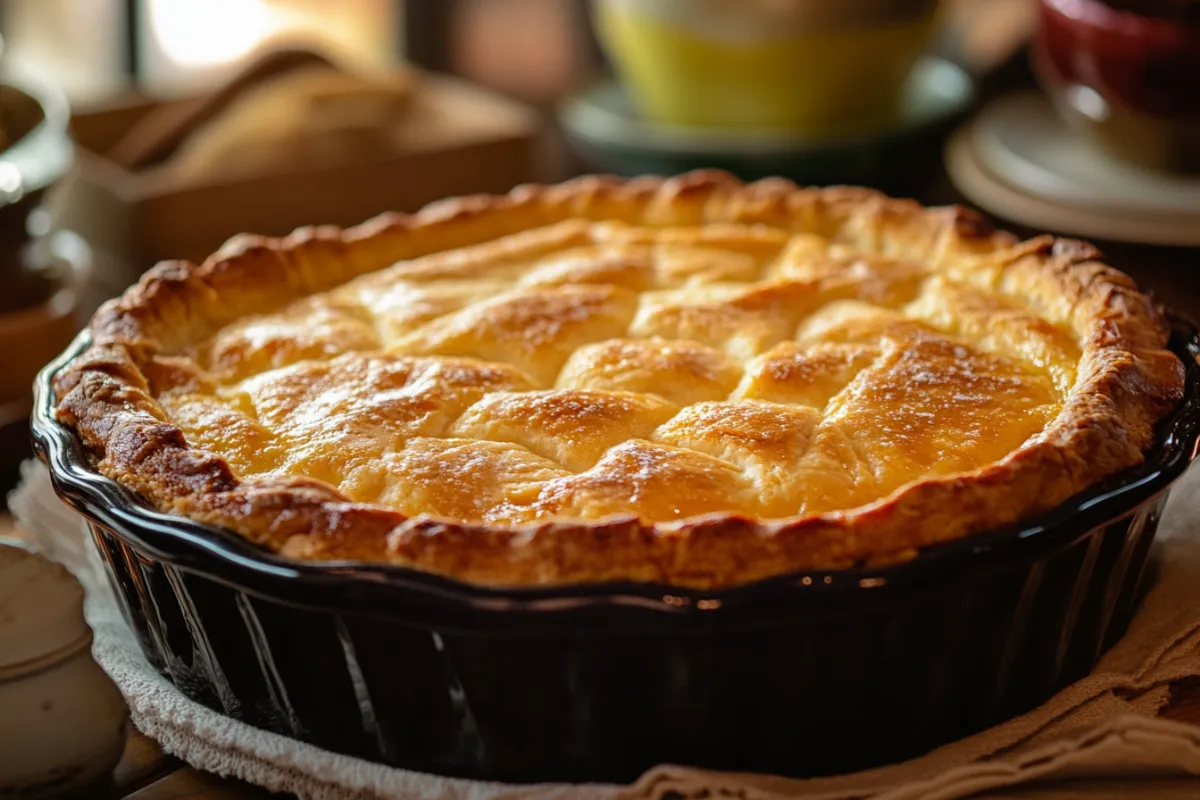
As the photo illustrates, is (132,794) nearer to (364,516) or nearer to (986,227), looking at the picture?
(364,516)

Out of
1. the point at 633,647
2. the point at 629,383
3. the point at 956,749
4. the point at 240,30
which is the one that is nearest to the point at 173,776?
the point at 633,647

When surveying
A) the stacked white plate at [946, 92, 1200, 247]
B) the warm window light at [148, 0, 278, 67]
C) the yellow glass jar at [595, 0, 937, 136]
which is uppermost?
the yellow glass jar at [595, 0, 937, 136]

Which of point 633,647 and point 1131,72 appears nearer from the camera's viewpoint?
point 633,647

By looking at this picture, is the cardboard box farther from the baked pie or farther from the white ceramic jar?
the white ceramic jar

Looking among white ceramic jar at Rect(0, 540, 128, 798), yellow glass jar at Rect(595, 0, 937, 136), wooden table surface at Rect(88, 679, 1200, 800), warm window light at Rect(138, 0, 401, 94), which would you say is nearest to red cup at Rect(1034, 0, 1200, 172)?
yellow glass jar at Rect(595, 0, 937, 136)

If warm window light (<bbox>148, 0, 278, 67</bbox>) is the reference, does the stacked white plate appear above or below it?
below

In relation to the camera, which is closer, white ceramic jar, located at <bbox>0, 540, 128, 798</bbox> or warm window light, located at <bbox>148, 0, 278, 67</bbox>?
white ceramic jar, located at <bbox>0, 540, 128, 798</bbox>

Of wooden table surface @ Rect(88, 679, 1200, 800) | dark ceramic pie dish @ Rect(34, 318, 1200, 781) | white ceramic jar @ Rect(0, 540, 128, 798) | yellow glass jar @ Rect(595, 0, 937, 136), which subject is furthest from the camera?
yellow glass jar @ Rect(595, 0, 937, 136)

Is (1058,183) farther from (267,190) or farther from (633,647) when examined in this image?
(633,647)
